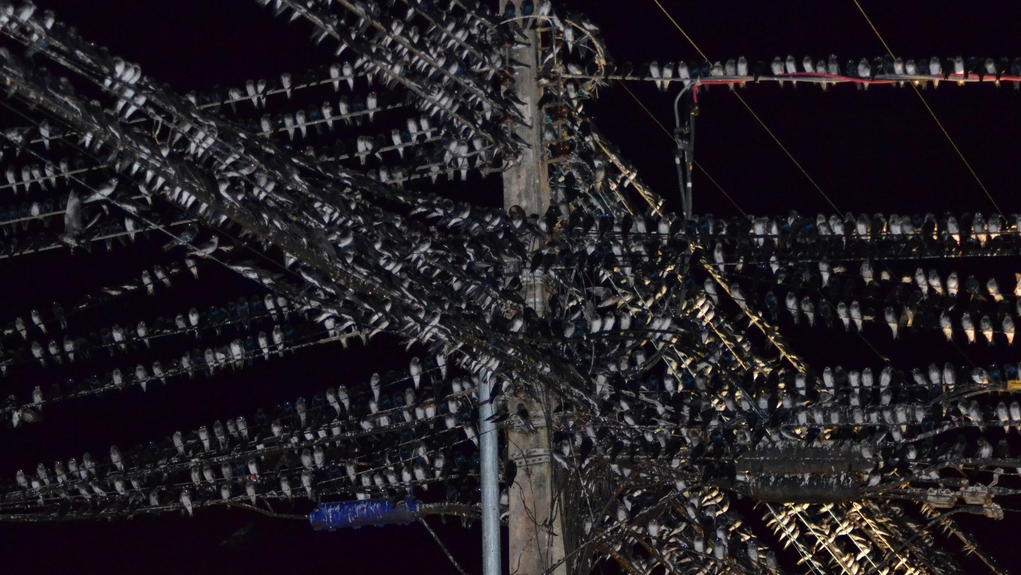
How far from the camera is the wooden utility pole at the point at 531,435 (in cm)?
1164

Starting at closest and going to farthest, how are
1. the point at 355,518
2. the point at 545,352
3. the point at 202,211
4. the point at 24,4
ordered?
the point at 24,4
the point at 202,211
the point at 545,352
the point at 355,518

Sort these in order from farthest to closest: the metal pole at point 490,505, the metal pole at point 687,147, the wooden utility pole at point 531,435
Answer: the metal pole at point 687,147 → the wooden utility pole at point 531,435 → the metal pole at point 490,505

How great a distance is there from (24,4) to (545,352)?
4.98 meters

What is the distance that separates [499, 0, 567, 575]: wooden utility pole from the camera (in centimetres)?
1164

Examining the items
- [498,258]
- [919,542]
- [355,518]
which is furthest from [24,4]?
[919,542]

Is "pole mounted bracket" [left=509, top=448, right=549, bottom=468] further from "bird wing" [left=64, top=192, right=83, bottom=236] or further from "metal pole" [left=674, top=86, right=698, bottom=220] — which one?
"bird wing" [left=64, top=192, right=83, bottom=236]

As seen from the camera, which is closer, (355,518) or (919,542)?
(355,518)

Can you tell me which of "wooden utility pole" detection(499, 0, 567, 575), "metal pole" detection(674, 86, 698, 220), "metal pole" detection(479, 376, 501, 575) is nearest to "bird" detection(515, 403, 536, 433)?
"wooden utility pole" detection(499, 0, 567, 575)

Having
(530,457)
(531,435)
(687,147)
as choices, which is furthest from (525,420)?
(687,147)

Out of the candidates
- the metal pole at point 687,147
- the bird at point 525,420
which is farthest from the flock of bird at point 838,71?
the bird at point 525,420

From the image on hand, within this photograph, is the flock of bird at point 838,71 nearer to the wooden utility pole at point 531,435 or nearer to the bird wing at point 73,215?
the wooden utility pole at point 531,435

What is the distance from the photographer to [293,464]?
1438 centimetres

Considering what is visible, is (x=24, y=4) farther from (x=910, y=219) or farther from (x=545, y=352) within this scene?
(x=910, y=219)

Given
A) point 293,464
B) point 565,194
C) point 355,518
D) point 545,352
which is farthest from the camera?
point 293,464
